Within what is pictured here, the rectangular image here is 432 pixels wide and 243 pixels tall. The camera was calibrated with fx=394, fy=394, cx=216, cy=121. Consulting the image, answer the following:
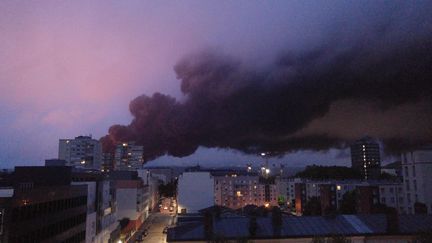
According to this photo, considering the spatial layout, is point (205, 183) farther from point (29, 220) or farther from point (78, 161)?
point (78, 161)

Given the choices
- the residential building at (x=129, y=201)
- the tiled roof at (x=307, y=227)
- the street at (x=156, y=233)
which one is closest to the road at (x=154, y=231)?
the street at (x=156, y=233)

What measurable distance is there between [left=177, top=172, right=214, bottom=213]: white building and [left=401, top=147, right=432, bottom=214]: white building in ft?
160

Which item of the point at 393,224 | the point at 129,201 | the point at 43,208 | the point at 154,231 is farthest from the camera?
the point at 129,201

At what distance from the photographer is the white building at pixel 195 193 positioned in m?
106

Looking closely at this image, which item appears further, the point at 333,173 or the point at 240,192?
the point at 333,173

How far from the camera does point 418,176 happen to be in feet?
243

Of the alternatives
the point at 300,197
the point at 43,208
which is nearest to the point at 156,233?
the point at 300,197

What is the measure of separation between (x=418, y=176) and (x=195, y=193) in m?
56.0

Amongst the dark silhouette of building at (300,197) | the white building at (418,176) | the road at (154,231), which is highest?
the white building at (418,176)

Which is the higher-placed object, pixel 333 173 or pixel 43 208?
pixel 333 173

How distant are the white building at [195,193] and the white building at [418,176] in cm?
4872

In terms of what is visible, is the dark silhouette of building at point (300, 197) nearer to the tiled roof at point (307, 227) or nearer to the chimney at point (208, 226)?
the tiled roof at point (307, 227)

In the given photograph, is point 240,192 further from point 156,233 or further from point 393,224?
point 393,224

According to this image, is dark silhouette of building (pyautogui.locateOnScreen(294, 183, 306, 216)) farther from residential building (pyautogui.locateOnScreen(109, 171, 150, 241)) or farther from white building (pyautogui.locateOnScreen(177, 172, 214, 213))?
residential building (pyautogui.locateOnScreen(109, 171, 150, 241))
